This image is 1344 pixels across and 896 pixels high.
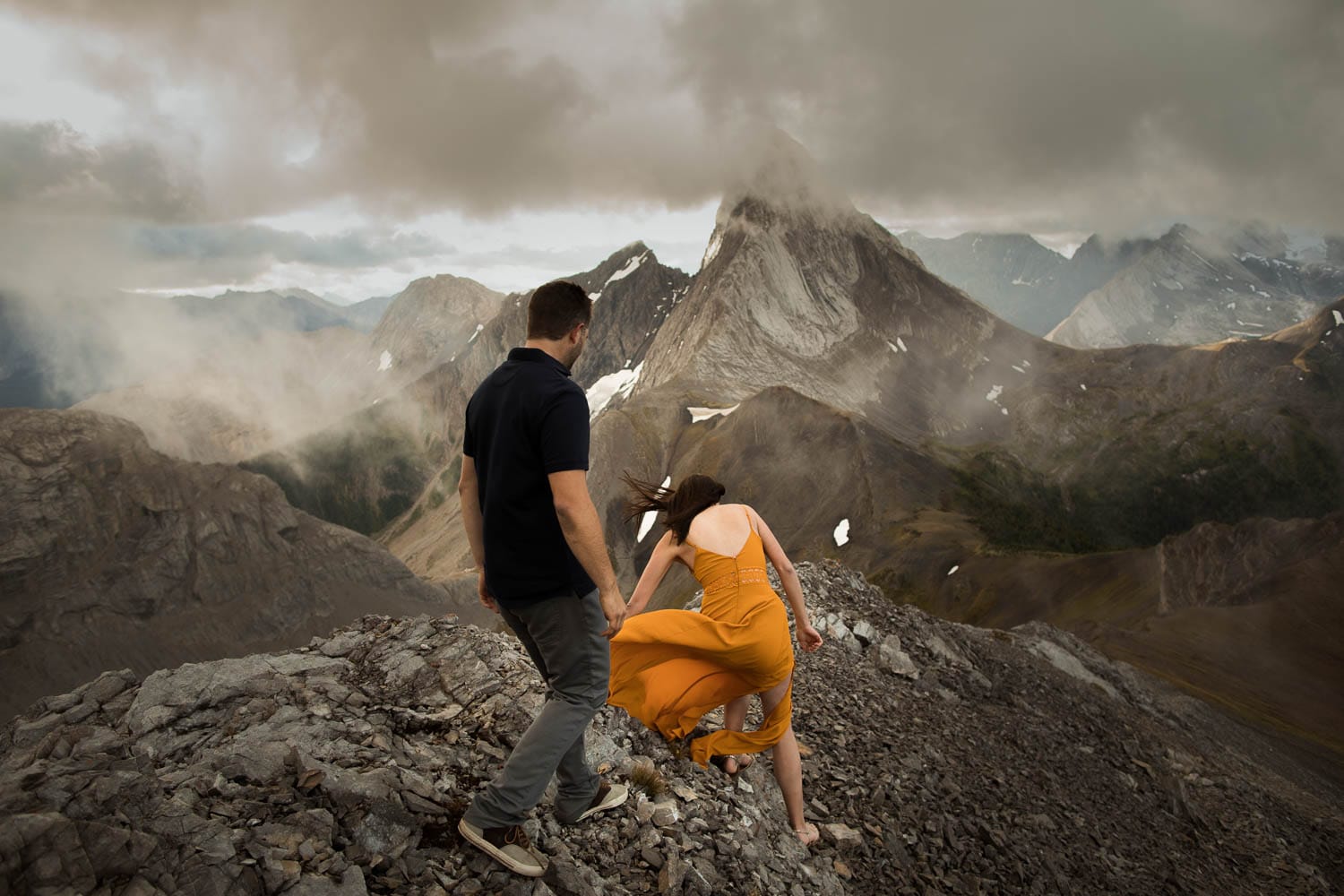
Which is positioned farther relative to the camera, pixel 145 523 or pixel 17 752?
pixel 145 523

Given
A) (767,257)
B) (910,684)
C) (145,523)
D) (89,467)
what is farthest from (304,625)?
(910,684)

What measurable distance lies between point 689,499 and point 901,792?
538 centimetres

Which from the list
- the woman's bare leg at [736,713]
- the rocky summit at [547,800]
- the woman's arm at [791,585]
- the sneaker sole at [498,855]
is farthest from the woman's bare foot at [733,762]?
the sneaker sole at [498,855]

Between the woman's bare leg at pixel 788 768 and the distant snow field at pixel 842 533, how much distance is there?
72.7m

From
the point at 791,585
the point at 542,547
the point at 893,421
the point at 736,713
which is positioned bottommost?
the point at 893,421

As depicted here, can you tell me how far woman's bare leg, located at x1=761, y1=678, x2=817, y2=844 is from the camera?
656cm

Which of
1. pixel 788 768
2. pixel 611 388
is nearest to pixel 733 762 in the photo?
pixel 788 768

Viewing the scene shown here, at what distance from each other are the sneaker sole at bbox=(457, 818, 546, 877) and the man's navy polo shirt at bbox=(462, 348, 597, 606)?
153 centimetres

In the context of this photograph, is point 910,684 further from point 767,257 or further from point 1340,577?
point 767,257

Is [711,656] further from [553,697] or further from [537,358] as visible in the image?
[537,358]

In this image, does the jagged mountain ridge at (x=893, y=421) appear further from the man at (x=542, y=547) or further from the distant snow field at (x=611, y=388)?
the man at (x=542, y=547)

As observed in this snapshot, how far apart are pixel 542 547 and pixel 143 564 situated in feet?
536

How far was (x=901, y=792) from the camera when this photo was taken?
883 cm

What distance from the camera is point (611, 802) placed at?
5961 millimetres
